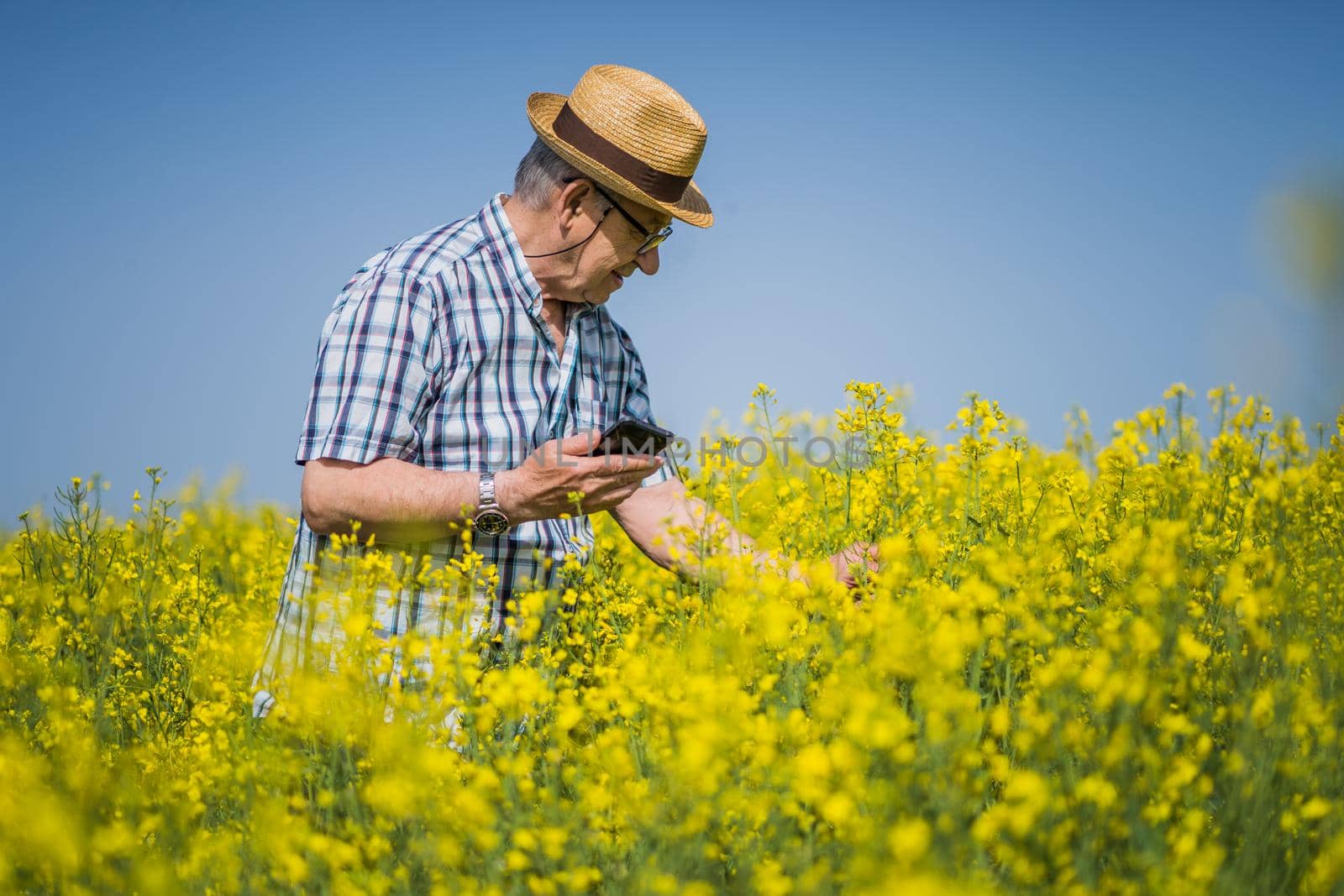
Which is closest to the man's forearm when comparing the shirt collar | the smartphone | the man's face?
the smartphone

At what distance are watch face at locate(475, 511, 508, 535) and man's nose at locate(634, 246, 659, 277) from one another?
897 mm

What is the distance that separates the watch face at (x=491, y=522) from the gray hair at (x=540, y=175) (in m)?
0.95

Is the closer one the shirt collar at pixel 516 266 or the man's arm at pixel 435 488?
the man's arm at pixel 435 488

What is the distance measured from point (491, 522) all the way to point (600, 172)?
1.01 metres

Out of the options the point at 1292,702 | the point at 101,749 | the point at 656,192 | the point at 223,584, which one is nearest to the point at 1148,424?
the point at 1292,702

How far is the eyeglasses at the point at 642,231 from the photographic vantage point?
8.92 ft

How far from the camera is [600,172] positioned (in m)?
2.64

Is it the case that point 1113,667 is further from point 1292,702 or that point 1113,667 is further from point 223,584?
point 223,584

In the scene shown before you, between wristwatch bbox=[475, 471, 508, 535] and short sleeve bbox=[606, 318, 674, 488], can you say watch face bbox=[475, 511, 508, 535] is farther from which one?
short sleeve bbox=[606, 318, 674, 488]

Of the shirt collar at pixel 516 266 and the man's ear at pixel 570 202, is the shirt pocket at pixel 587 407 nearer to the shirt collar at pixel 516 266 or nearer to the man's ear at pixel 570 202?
the shirt collar at pixel 516 266

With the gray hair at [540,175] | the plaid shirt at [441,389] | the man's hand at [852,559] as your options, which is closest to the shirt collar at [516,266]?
the plaid shirt at [441,389]

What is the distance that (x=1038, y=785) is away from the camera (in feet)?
4.12

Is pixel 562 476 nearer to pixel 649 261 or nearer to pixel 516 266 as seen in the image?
pixel 516 266

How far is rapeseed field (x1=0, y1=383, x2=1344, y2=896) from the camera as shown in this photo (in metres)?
1.43
